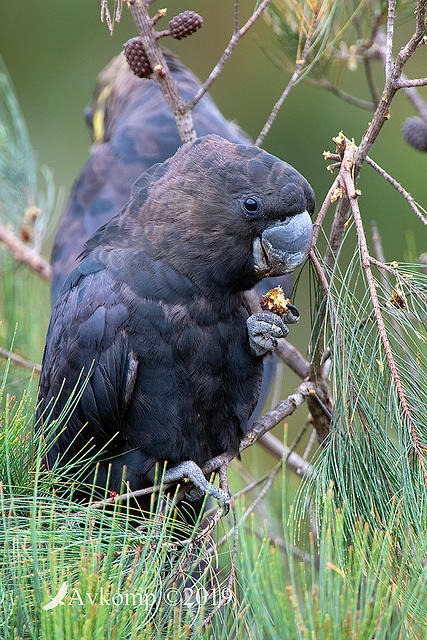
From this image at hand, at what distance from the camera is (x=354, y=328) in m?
1.25

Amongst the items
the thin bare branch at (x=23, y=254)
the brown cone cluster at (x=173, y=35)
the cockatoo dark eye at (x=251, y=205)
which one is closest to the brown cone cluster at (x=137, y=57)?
the brown cone cluster at (x=173, y=35)

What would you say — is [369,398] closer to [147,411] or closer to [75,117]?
[147,411]

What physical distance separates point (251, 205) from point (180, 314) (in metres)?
0.27

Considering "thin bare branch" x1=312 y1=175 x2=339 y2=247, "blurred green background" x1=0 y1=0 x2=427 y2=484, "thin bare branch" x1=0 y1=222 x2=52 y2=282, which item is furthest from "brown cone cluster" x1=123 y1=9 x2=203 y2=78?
"blurred green background" x1=0 y1=0 x2=427 y2=484

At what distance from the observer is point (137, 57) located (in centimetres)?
158

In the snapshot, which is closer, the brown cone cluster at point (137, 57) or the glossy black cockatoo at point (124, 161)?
the brown cone cluster at point (137, 57)

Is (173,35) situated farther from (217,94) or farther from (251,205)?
(217,94)

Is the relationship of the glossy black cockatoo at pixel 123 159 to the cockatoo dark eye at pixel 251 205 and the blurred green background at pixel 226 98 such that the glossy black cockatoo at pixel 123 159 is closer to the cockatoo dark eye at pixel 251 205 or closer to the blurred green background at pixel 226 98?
the cockatoo dark eye at pixel 251 205

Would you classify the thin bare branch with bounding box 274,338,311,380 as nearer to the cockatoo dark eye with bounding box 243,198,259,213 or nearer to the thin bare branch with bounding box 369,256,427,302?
the cockatoo dark eye with bounding box 243,198,259,213

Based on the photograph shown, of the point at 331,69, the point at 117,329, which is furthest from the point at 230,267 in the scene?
the point at 331,69

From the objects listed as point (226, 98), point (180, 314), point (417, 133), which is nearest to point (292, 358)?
point (180, 314)

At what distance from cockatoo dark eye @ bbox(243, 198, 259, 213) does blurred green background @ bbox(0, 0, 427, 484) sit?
1.92 m

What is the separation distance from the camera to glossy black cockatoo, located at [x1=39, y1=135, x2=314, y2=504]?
1.53 metres

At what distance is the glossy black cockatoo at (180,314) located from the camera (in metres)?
1.53
